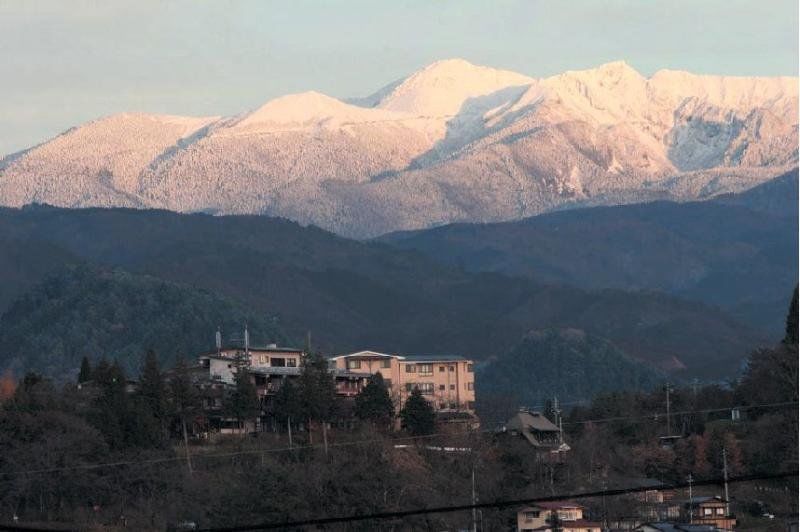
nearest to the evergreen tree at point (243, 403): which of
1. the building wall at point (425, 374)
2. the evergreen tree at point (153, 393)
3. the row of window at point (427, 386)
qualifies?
→ the evergreen tree at point (153, 393)

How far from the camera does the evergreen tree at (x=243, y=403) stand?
268 ft

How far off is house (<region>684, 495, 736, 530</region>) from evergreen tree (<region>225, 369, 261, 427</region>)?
59.1ft

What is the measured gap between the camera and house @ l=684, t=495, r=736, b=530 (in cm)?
6738

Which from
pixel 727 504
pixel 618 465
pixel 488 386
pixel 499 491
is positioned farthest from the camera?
pixel 488 386

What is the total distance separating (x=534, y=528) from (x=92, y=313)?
129 meters

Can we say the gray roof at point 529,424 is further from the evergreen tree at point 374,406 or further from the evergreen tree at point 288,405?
the evergreen tree at point 288,405

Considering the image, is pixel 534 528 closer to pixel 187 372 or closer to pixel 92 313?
pixel 187 372

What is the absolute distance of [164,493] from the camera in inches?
2795

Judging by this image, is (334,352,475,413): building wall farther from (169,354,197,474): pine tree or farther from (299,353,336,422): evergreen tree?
(169,354,197,474): pine tree

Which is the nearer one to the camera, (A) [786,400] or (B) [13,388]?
(A) [786,400]

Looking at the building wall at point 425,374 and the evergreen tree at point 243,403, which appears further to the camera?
the building wall at point 425,374

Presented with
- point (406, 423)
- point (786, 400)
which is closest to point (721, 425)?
point (786, 400)

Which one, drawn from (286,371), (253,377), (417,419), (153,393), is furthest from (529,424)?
(153,393)

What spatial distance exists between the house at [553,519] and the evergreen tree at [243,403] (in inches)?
573
